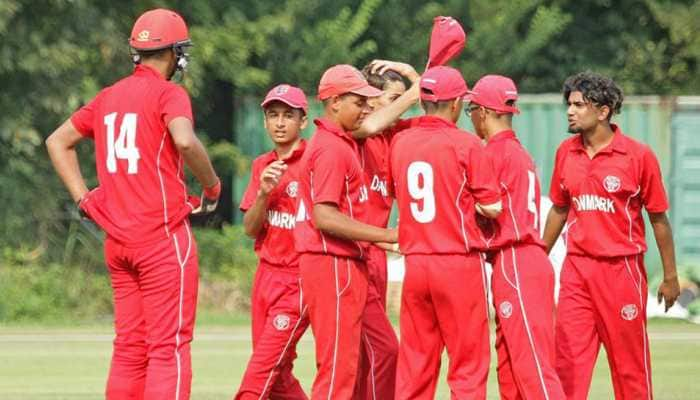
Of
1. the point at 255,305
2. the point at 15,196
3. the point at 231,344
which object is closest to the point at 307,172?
the point at 255,305

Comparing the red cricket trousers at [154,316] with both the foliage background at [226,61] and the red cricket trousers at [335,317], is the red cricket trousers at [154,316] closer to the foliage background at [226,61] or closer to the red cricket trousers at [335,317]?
the red cricket trousers at [335,317]

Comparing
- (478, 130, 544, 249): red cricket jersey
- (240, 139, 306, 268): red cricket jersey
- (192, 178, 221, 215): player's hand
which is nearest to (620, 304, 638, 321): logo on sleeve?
(478, 130, 544, 249): red cricket jersey

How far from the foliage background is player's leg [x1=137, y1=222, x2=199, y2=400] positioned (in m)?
11.4

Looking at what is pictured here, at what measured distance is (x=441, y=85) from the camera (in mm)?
8930

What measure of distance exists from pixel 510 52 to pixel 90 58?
300 inches

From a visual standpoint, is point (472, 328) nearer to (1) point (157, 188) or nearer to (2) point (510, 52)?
(1) point (157, 188)

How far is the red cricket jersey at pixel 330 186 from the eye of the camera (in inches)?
352

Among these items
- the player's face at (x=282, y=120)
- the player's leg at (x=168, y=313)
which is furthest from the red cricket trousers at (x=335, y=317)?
the player's face at (x=282, y=120)

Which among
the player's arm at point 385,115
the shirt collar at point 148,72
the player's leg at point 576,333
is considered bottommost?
the player's leg at point 576,333

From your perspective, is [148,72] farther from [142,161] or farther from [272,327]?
[272,327]

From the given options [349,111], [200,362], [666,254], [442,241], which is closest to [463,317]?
[442,241]

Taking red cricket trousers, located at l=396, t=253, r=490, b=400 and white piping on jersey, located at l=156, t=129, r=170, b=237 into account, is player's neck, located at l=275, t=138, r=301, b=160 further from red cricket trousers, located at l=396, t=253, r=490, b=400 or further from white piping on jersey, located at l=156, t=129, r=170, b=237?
white piping on jersey, located at l=156, t=129, r=170, b=237

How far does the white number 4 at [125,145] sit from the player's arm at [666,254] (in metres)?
3.30

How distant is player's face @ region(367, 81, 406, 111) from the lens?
32.2ft
